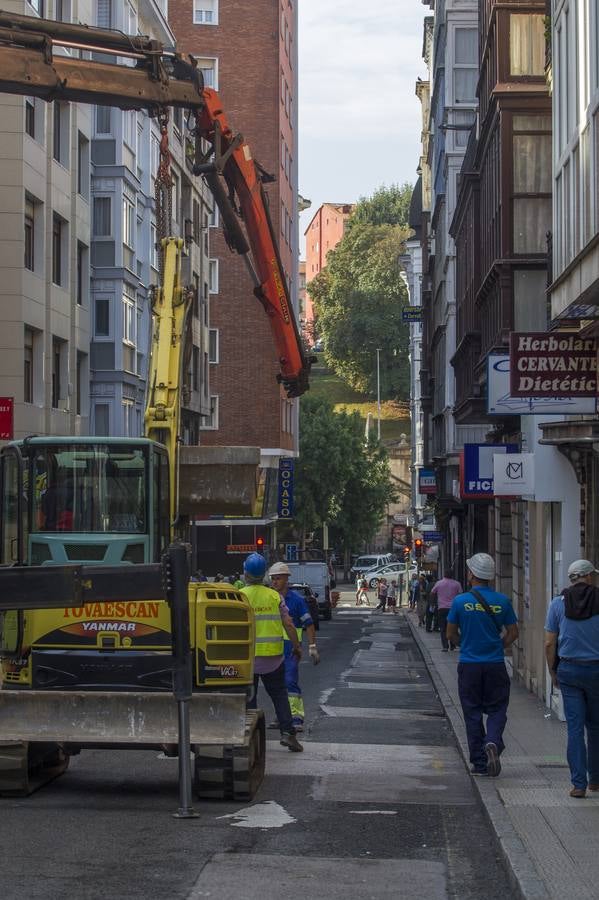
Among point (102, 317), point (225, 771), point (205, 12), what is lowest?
point (225, 771)

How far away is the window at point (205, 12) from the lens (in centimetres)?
6600

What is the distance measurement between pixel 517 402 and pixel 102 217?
25.7m

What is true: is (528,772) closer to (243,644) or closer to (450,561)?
(243,644)

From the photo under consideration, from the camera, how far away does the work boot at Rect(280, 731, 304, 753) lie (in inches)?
583

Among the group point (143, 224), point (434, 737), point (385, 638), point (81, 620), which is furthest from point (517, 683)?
point (143, 224)

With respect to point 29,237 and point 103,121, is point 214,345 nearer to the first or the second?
point 103,121

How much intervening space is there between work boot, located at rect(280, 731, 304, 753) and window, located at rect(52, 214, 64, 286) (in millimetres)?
22327

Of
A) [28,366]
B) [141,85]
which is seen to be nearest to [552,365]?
[141,85]

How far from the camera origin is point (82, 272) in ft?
129

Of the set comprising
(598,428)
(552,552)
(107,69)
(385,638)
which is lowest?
(385,638)

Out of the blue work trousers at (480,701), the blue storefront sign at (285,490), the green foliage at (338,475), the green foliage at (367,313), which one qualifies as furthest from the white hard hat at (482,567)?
the green foliage at (367,313)

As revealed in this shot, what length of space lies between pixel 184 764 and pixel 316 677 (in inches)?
613

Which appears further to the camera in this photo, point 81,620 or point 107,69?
point 107,69

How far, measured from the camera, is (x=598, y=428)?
15.6 m
